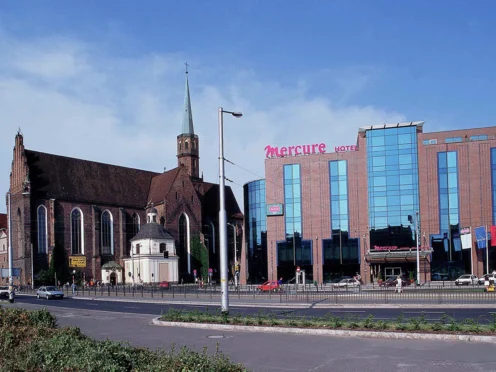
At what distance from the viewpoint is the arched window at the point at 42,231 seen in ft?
284

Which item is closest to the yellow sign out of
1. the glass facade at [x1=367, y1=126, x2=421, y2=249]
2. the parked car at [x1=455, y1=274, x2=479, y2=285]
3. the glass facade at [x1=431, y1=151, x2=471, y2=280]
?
the glass facade at [x1=367, y1=126, x2=421, y2=249]

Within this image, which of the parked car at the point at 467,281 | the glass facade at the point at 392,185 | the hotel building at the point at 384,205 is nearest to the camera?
the parked car at the point at 467,281

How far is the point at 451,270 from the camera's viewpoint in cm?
6350

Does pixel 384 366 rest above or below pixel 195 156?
below

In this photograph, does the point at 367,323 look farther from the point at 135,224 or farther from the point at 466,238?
the point at 135,224

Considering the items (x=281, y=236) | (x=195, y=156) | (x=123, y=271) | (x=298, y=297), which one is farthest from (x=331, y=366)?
(x=195, y=156)

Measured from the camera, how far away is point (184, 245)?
9712 centimetres

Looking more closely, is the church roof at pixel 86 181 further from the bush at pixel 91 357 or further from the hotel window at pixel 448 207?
the bush at pixel 91 357

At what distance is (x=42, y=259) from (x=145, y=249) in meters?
15.1

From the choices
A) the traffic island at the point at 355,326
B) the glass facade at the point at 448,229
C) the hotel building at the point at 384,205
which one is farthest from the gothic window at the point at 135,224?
the traffic island at the point at 355,326

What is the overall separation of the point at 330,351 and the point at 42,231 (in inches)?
3157

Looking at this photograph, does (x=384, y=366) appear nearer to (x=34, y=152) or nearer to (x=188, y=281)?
(x=188, y=281)

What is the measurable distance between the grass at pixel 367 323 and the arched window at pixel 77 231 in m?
73.3

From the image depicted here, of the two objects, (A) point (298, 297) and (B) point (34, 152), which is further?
(B) point (34, 152)
